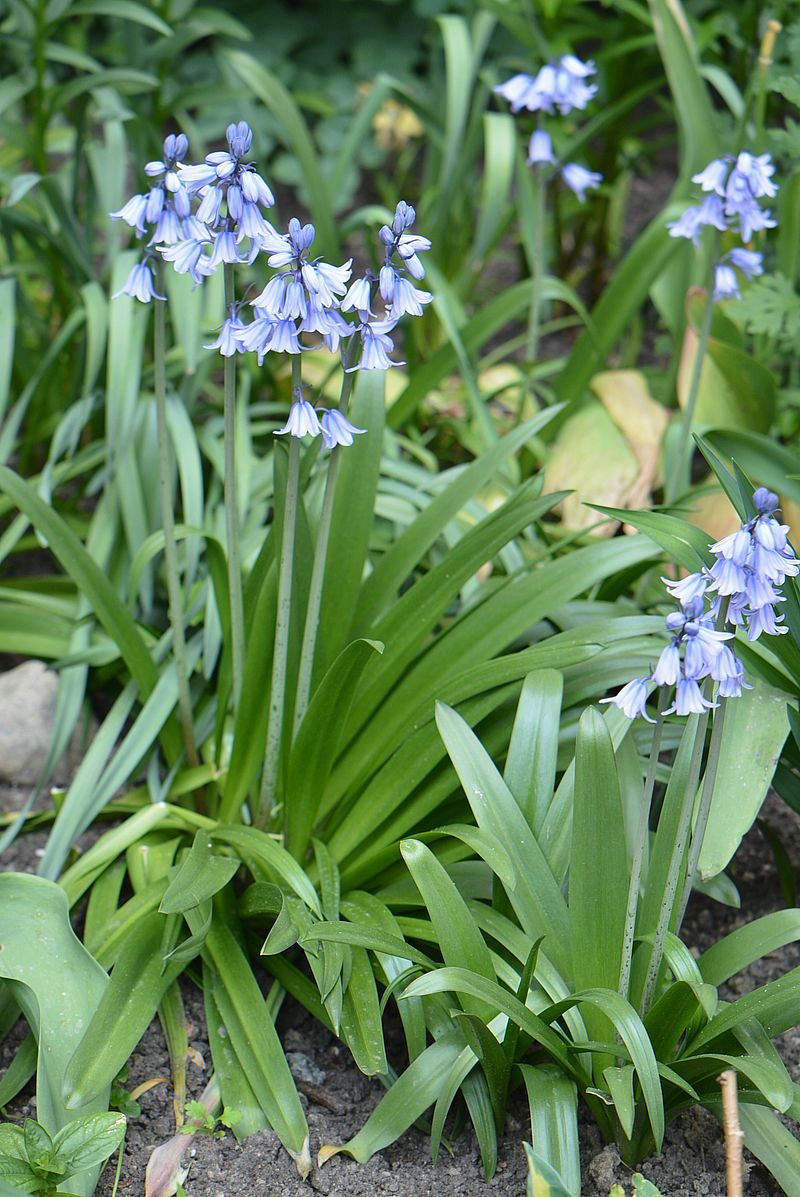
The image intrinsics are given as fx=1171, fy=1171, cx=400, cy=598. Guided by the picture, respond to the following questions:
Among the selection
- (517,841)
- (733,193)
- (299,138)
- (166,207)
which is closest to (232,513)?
(166,207)

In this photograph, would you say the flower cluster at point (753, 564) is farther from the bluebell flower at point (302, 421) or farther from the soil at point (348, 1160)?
the soil at point (348, 1160)

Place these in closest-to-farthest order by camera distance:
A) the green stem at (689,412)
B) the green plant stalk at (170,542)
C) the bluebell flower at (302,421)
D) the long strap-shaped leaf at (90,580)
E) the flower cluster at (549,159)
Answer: the bluebell flower at (302,421) < the green plant stalk at (170,542) < the long strap-shaped leaf at (90,580) < the green stem at (689,412) < the flower cluster at (549,159)

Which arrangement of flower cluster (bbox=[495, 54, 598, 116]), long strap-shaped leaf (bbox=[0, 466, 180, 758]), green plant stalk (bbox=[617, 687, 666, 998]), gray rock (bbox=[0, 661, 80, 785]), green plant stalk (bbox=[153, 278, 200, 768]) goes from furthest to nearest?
flower cluster (bbox=[495, 54, 598, 116]) → gray rock (bbox=[0, 661, 80, 785]) → long strap-shaped leaf (bbox=[0, 466, 180, 758]) → green plant stalk (bbox=[153, 278, 200, 768]) → green plant stalk (bbox=[617, 687, 666, 998])

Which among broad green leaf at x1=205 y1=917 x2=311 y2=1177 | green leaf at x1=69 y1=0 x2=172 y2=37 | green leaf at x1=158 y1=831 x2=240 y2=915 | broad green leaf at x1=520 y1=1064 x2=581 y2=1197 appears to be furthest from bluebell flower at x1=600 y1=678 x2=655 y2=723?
green leaf at x1=69 y1=0 x2=172 y2=37

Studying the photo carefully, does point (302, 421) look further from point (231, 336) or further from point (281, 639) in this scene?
point (281, 639)

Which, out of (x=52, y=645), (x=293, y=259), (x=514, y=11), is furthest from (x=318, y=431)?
(x=514, y=11)

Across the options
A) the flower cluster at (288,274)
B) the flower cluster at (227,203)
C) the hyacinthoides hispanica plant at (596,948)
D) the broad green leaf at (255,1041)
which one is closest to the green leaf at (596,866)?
the hyacinthoides hispanica plant at (596,948)

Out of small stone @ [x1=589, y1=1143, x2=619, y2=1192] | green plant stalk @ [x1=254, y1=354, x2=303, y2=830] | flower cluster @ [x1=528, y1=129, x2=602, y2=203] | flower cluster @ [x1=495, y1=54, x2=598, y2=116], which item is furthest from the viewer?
flower cluster @ [x1=528, y1=129, x2=602, y2=203]

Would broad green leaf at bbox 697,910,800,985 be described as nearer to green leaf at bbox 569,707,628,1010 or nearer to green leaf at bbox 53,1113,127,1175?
green leaf at bbox 569,707,628,1010
